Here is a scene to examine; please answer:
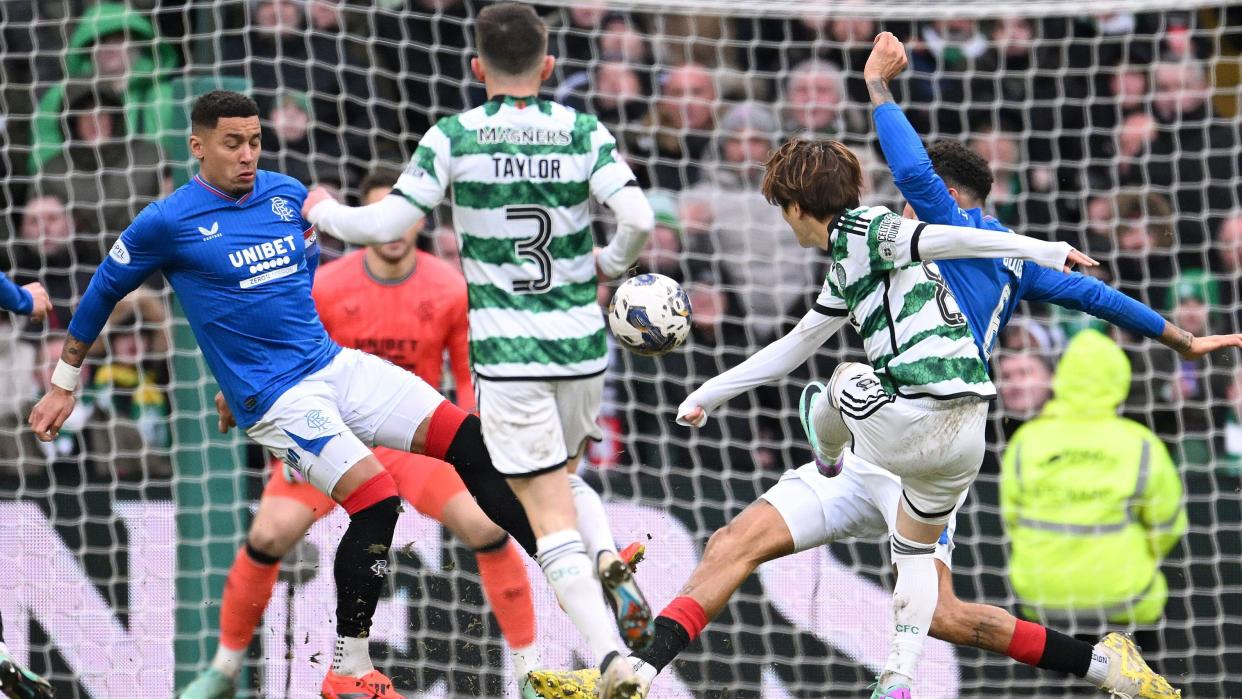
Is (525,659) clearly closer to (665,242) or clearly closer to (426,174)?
(426,174)

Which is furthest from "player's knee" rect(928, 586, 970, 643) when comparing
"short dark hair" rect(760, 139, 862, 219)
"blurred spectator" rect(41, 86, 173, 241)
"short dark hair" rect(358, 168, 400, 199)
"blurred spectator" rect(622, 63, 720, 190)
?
"blurred spectator" rect(41, 86, 173, 241)

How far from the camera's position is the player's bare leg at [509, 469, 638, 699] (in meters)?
4.20

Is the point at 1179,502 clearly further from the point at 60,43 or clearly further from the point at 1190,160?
the point at 60,43

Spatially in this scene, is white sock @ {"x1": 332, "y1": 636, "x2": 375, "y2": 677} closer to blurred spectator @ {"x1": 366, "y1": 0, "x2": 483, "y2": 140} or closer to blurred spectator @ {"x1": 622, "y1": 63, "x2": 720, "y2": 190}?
blurred spectator @ {"x1": 366, "y1": 0, "x2": 483, "y2": 140}

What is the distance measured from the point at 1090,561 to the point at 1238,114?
10.6 feet

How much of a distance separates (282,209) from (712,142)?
135 inches

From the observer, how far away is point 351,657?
16.3 ft

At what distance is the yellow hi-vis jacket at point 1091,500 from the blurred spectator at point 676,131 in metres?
2.28

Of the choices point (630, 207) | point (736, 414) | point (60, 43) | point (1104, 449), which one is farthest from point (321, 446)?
point (60, 43)

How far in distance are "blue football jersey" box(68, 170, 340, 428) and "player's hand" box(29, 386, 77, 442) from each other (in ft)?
0.73

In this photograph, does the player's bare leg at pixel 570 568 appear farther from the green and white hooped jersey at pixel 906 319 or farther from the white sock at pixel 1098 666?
the white sock at pixel 1098 666

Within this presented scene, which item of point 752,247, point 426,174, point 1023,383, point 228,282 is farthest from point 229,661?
point 1023,383

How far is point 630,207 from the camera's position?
4.27 meters

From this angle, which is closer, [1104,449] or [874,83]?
[874,83]
